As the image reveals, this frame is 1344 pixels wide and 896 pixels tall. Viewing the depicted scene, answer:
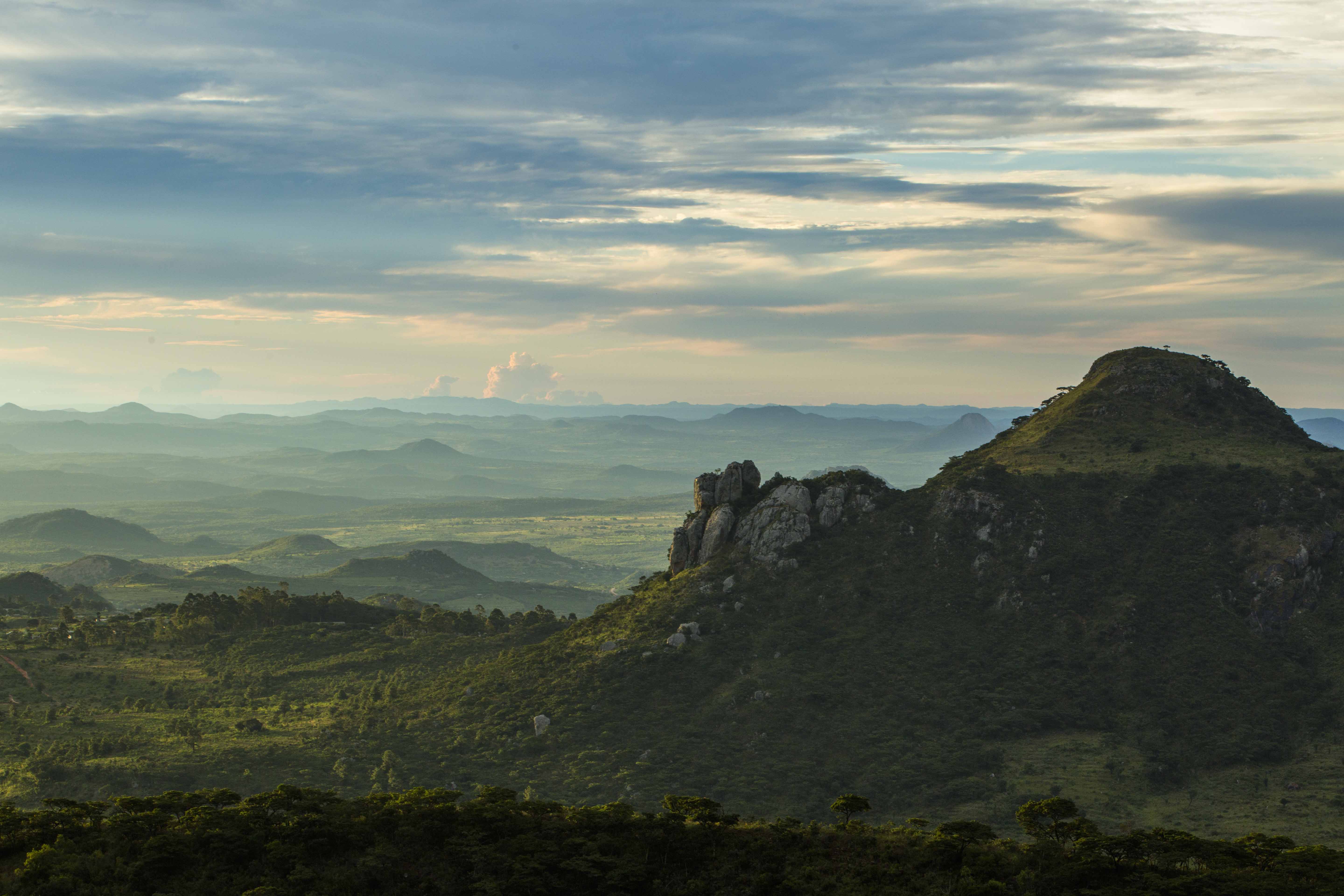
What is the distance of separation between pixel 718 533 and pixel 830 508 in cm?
1650

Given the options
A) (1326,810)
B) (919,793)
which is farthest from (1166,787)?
(919,793)

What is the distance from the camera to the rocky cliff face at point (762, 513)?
136000 millimetres

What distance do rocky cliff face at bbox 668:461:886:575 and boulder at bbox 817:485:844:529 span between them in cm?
8

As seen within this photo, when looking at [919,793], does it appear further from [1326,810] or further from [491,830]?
[491,830]

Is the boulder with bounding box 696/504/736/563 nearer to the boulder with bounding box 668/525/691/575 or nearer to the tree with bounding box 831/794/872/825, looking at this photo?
the boulder with bounding box 668/525/691/575

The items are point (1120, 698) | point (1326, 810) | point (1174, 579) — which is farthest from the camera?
point (1174, 579)

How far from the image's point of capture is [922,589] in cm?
12769

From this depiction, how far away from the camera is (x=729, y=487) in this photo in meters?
144

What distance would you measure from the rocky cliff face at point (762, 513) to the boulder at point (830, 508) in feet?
0.25

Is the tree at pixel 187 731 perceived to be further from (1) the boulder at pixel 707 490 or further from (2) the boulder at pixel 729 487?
(2) the boulder at pixel 729 487

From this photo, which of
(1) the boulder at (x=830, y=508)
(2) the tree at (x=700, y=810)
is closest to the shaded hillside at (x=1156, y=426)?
(1) the boulder at (x=830, y=508)

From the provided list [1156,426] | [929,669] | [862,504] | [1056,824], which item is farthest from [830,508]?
[1056,824]

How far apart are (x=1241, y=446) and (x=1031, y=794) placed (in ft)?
243

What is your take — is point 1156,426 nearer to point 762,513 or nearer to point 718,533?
point 762,513
